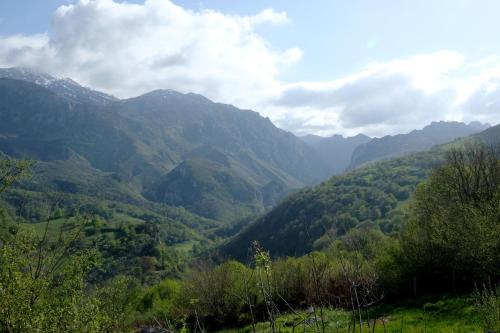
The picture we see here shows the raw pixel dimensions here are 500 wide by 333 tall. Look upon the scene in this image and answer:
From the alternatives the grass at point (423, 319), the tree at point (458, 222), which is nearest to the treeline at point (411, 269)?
the tree at point (458, 222)

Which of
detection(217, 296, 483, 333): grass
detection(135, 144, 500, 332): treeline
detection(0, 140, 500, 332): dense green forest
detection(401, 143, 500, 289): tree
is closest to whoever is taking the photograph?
detection(0, 140, 500, 332): dense green forest

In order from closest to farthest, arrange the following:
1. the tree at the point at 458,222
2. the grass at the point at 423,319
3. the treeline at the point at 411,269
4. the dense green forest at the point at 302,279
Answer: the dense green forest at the point at 302,279 → the grass at the point at 423,319 → the tree at the point at 458,222 → the treeline at the point at 411,269

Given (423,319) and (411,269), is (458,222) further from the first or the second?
(423,319)

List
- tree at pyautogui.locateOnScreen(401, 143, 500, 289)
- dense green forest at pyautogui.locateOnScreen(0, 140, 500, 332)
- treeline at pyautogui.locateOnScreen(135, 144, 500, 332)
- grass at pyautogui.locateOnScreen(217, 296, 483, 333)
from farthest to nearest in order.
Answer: treeline at pyautogui.locateOnScreen(135, 144, 500, 332) → tree at pyautogui.locateOnScreen(401, 143, 500, 289) → grass at pyautogui.locateOnScreen(217, 296, 483, 333) → dense green forest at pyautogui.locateOnScreen(0, 140, 500, 332)

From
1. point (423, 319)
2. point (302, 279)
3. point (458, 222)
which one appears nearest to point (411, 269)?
point (458, 222)

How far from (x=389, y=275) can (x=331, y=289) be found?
537 centimetres

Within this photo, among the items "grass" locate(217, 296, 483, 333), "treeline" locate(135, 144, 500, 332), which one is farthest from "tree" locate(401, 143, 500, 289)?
"grass" locate(217, 296, 483, 333)

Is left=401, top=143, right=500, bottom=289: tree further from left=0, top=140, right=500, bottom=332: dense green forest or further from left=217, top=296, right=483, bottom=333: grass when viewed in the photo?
left=217, top=296, right=483, bottom=333: grass

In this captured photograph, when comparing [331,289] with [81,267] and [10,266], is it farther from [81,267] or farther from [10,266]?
[10,266]

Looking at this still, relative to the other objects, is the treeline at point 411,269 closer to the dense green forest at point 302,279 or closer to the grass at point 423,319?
the dense green forest at point 302,279

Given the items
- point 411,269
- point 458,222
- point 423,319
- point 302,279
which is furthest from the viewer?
point 302,279

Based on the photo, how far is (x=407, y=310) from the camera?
2997 cm

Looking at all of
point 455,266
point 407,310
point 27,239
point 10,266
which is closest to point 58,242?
point 27,239

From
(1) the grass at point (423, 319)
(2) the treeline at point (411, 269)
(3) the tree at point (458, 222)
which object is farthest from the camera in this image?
(2) the treeline at point (411, 269)
